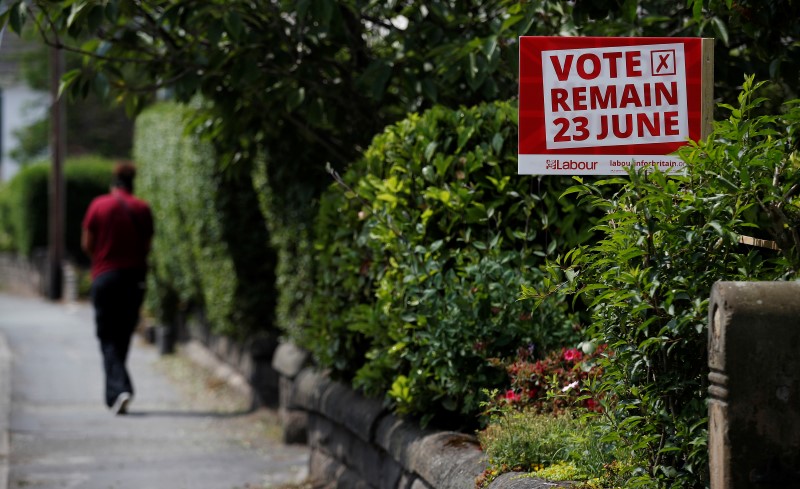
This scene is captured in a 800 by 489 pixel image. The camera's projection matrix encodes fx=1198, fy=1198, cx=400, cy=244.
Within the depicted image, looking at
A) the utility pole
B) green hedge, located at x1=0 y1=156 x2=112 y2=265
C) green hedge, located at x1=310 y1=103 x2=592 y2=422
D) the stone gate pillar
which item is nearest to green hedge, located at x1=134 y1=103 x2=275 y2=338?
green hedge, located at x1=310 y1=103 x2=592 y2=422

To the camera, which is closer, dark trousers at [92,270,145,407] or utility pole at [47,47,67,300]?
dark trousers at [92,270,145,407]

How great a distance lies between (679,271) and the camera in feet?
11.1

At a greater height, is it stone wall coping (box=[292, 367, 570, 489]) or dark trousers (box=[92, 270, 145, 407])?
dark trousers (box=[92, 270, 145, 407])

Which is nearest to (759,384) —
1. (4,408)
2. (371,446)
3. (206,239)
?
(371,446)

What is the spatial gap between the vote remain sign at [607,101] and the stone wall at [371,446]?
1164 millimetres

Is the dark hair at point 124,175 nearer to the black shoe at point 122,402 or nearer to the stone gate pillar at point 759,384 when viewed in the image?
the black shoe at point 122,402

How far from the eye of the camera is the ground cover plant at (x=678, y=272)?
3.36 meters

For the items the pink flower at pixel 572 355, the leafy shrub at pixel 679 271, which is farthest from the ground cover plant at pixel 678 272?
the pink flower at pixel 572 355

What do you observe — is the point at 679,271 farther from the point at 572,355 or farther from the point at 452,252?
the point at 452,252

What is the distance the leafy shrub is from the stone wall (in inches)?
15.1

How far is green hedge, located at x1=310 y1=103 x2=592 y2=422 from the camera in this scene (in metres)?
4.88

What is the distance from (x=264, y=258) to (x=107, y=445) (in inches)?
93.7

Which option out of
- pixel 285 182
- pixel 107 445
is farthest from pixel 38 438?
pixel 285 182

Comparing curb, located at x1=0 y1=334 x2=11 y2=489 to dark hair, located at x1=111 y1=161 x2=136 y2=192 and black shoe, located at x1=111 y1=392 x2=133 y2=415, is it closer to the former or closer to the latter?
black shoe, located at x1=111 y1=392 x2=133 y2=415
